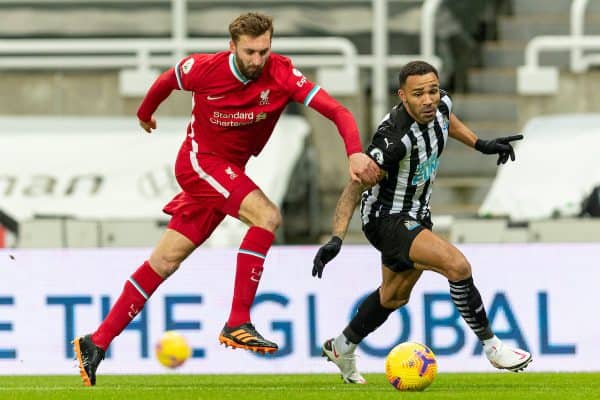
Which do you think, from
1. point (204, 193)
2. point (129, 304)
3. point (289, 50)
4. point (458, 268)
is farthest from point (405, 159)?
point (289, 50)

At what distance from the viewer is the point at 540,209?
1539cm

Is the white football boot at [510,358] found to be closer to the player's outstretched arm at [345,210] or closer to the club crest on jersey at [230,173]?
the player's outstretched arm at [345,210]

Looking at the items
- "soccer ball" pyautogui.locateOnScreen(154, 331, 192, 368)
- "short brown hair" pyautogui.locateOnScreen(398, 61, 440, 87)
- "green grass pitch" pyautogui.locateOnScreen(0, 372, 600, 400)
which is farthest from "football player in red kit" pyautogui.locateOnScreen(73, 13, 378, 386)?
"soccer ball" pyautogui.locateOnScreen(154, 331, 192, 368)

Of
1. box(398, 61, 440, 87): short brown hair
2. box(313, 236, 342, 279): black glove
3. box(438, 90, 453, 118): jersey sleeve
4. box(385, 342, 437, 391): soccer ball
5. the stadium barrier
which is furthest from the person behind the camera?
the stadium barrier

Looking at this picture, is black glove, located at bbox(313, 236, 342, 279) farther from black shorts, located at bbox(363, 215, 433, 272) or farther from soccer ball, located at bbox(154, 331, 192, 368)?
soccer ball, located at bbox(154, 331, 192, 368)

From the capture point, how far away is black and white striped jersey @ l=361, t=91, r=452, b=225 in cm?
972

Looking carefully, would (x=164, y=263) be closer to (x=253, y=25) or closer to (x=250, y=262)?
(x=250, y=262)

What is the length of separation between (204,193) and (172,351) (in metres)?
2.15

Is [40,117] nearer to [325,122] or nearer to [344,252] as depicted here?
[325,122]

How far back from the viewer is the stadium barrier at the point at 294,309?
40.9 feet

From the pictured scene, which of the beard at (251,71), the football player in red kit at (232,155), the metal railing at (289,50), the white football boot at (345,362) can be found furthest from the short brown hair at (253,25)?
the metal railing at (289,50)

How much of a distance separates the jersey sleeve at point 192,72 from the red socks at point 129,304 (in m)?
1.07

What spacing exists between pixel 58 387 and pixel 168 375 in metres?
1.80

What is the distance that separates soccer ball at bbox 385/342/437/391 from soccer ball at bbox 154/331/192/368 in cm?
260
